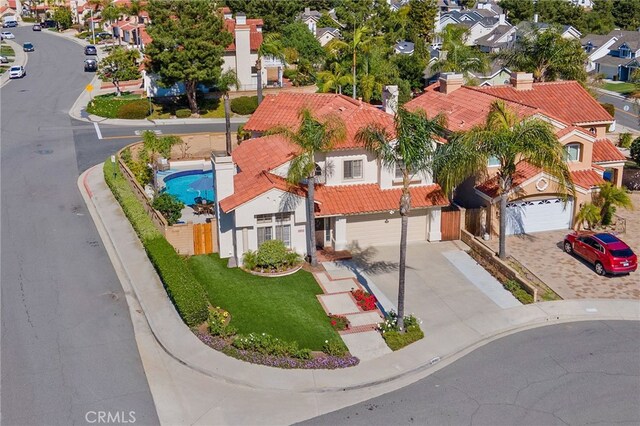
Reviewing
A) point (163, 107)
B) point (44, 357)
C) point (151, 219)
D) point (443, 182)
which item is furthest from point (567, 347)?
point (163, 107)

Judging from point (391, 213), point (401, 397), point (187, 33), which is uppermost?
point (187, 33)

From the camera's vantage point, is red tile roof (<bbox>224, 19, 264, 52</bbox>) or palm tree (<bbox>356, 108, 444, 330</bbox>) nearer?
palm tree (<bbox>356, 108, 444, 330</bbox>)

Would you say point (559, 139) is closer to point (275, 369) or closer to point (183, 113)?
point (275, 369)

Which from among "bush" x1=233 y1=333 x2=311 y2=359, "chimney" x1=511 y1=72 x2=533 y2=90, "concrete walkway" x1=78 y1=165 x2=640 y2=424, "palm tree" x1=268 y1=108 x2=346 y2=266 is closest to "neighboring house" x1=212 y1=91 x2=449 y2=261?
"palm tree" x1=268 y1=108 x2=346 y2=266

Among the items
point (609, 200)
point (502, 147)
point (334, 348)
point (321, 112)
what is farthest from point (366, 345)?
point (609, 200)

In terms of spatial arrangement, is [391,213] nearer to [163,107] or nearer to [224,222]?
[224,222]

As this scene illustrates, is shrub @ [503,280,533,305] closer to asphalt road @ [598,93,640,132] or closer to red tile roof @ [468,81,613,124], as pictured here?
red tile roof @ [468,81,613,124]

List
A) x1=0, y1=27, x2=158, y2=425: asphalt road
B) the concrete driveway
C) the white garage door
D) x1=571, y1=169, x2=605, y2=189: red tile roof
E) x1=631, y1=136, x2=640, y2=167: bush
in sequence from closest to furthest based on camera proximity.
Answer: x1=0, y1=27, x2=158, y2=425: asphalt road, the concrete driveway, the white garage door, x1=571, y1=169, x2=605, y2=189: red tile roof, x1=631, y1=136, x2=640, y2=167: bush
